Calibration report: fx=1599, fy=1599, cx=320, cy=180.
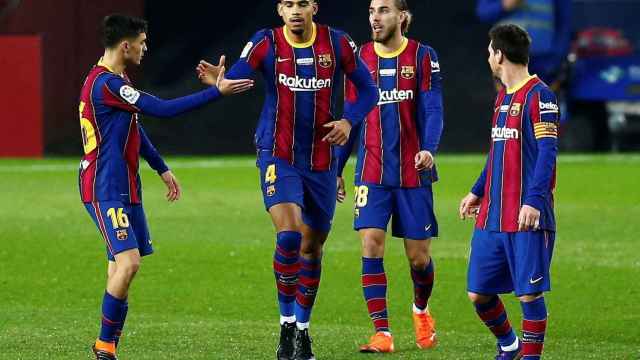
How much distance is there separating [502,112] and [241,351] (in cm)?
234

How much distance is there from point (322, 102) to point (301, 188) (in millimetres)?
530

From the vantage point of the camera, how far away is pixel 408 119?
33.4ft

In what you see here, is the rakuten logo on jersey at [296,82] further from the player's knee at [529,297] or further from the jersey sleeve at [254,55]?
the player's knee at [529,297]

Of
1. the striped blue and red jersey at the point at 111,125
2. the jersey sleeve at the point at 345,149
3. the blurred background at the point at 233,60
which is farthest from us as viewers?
the blurred background at the point at 233,60

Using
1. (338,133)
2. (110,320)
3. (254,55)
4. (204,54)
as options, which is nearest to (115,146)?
(110,320)

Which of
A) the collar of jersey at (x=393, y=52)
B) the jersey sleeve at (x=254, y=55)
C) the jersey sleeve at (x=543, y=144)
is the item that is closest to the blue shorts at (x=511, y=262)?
the jersey sleeve at (x=543, y=144)

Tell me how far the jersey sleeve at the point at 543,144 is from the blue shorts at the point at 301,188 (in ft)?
5.23

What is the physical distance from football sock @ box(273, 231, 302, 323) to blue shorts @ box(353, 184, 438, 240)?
3.11 ft

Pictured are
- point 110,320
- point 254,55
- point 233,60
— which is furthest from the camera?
point 233,60

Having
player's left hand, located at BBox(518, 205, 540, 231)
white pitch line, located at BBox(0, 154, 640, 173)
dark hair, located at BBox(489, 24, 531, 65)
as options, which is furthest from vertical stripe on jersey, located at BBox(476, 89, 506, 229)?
white pitch line, located at BBox(0, 154, 640, 173)

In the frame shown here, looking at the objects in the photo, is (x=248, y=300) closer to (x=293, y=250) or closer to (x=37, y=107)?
(x=293, y=250)

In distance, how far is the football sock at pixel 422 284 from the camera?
33.7 feet

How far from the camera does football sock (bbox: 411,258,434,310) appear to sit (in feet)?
33.7

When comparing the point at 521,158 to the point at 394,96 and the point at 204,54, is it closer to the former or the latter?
the point at 394,96
